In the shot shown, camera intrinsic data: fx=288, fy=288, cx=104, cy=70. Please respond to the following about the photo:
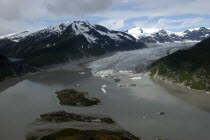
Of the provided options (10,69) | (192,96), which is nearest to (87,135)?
(192,96)

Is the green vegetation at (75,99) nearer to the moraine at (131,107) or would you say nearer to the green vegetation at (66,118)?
the moraine at (131,107)

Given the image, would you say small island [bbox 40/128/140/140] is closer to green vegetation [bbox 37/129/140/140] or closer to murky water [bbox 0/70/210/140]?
green vegetation [bbox 37/129/140/140]

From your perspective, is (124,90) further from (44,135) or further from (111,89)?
(44,135)

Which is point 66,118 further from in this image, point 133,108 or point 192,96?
point 192,96

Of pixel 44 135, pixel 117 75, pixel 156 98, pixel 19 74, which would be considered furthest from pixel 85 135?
pixel 19 74

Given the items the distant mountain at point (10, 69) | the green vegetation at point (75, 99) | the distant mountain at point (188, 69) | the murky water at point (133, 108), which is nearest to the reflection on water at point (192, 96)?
the murky water at point (133, 108)

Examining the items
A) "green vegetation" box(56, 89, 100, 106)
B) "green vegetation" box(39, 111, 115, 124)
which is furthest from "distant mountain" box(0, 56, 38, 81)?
"green vegetation" box(39, 111, 115, 124)

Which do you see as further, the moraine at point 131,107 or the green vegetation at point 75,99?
the green vegetation at point 75,99
